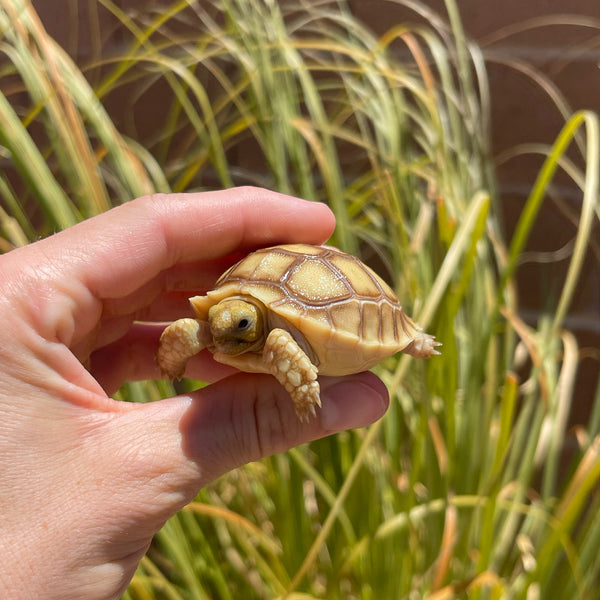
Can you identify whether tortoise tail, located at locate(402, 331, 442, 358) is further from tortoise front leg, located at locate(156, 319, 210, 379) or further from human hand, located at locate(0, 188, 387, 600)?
tortoise front leg, located at locate(156, 319, 210, 379)

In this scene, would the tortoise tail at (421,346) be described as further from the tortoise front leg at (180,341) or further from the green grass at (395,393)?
the tortoise front leg at (180,341)

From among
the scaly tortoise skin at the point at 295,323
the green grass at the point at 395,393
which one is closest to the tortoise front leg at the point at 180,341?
the scaly tortoise skin at the point at 295,323

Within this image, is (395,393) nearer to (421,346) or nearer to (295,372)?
(421,346)

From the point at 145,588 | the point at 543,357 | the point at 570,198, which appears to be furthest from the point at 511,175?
the point at 145,588

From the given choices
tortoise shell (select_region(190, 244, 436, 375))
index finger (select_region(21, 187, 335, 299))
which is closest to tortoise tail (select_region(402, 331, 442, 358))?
tortoise shell (select_region(190, 244, 436, 375))

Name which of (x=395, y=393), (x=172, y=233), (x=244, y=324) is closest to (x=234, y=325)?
(x=244, y=324)

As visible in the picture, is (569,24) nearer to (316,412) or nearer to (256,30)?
(256,30)
